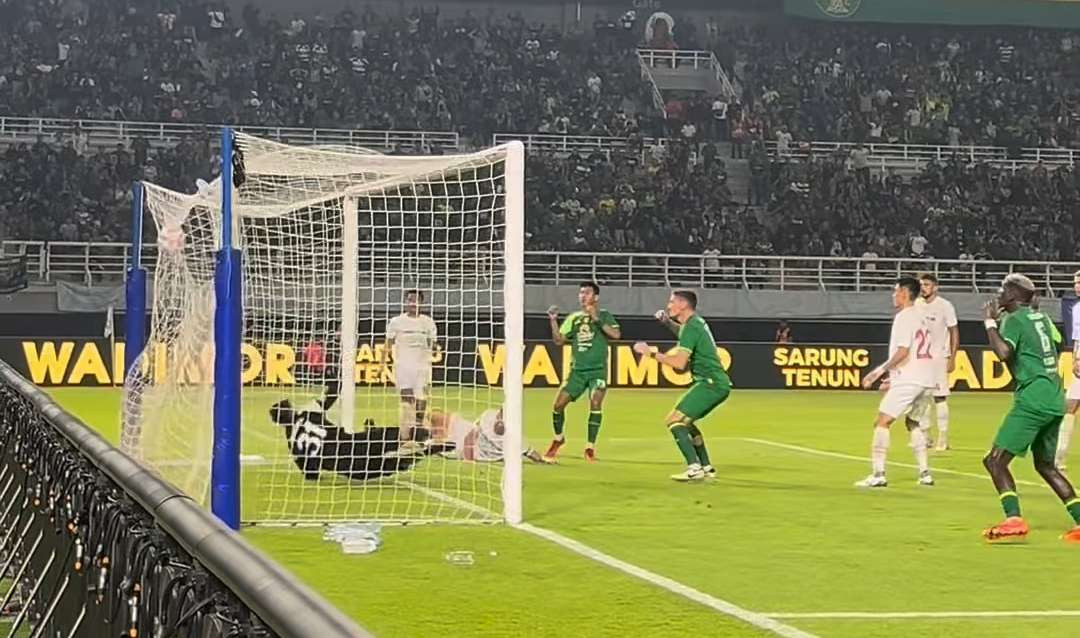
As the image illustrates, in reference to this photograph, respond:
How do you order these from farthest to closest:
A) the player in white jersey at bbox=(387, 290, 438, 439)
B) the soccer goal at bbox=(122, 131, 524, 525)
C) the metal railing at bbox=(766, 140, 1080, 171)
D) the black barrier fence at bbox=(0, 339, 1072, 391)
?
the metal railing at bbox=(766, 140, 1080, 171) → the black barrier fence at bbox=(0, 339, 1072, 391) → the player in white jersey at bbox=(387, 290, 438, 439) → the soccer goal at bbox=(122, 131, 524, 525)

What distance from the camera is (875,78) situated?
148 ft

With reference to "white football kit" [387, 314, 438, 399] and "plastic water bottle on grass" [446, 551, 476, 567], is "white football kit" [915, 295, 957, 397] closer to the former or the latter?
"white football kit" [387, 314, 438, 399]

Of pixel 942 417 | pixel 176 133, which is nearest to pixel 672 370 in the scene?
pixel 942 417

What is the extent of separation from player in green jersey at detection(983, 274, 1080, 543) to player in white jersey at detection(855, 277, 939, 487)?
3.38 metres

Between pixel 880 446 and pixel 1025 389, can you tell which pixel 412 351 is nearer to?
pixel 880 446

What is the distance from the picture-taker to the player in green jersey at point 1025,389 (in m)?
9.76

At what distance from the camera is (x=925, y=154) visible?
137 feet

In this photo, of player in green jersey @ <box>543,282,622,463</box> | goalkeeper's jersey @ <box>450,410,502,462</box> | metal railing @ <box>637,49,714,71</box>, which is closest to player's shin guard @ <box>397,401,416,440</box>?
goalkeeper's jersey @ <box>450,410,502,462</box>

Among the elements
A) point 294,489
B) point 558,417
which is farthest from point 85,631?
point 558,417

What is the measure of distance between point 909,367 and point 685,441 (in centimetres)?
210

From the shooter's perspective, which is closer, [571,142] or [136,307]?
[136,307]

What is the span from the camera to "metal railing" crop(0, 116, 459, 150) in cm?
3675

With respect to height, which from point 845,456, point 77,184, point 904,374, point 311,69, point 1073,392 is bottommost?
point 845,456

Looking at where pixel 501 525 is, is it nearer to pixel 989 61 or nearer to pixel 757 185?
pixel 757 185
